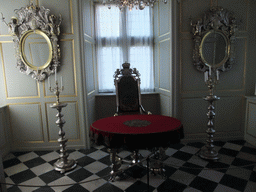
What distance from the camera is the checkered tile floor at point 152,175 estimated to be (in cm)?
217

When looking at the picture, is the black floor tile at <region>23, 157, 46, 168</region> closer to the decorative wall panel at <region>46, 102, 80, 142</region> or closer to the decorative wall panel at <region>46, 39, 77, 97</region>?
the decorative wall panel at <region>46, 102, 80, 142</region>

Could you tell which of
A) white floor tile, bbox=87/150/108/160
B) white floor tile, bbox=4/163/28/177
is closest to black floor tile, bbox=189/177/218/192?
white floor tile, bbox=87/150/108/160

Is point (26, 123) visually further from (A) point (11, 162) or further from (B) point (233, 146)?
(B) point (233, 146)

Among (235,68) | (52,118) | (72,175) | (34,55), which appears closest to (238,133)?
(235,68)

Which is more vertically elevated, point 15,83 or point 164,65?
point 164,65

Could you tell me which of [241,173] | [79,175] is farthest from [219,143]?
[79,175]

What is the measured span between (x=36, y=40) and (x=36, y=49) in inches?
5.6

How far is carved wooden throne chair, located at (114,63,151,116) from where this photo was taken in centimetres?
331

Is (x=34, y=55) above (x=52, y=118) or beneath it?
above

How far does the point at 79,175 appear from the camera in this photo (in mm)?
2482

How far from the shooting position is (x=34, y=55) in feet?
10.1

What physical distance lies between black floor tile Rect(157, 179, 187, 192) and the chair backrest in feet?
4.39

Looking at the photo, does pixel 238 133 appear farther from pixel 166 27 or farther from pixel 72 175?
pixel 72 175

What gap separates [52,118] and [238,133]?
11.1ft
